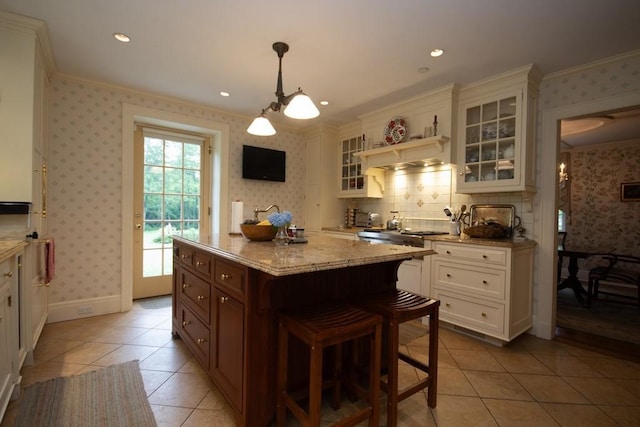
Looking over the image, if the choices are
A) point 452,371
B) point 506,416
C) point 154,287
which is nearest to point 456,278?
point 452,371

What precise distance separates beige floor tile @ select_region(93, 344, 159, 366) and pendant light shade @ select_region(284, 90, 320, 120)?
2116mm

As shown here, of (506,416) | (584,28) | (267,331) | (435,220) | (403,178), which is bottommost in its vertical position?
(506,416)

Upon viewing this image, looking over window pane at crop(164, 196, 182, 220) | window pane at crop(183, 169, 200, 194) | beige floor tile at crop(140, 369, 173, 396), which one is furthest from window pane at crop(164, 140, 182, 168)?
beige floor tile at crop(140, 369, 173, 396)

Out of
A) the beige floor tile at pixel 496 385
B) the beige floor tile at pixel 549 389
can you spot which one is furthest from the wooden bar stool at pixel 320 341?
the beige floor tile at pixel 549 389

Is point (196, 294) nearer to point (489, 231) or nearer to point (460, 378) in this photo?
point (460, 378)

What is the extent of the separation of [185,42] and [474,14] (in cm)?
208

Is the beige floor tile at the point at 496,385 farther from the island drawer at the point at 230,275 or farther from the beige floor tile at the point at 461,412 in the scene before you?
the island drawer at the point at 230,275

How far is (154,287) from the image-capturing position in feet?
12.8

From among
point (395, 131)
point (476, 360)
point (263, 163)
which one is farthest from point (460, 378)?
point (263, 163)

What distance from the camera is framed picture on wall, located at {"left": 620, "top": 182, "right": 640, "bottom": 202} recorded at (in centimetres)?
499

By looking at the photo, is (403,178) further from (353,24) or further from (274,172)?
(353,24)

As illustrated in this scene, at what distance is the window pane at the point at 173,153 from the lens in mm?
3902

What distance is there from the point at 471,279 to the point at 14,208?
3.52 meters

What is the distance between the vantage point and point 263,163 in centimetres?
434
